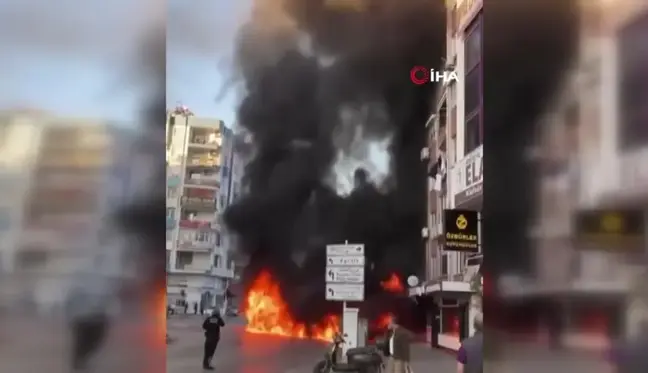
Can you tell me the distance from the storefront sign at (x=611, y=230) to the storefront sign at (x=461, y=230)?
243 mm

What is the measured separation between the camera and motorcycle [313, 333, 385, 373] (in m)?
1.23

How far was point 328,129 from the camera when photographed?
128 centimetres

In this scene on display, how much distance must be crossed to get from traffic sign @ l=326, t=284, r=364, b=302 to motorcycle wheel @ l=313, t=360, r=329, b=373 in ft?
0.44

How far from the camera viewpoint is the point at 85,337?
53.8 inches

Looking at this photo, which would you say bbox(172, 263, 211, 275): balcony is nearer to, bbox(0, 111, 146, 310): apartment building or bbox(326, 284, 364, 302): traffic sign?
bbox(0, 111, 146, 310): apartment building

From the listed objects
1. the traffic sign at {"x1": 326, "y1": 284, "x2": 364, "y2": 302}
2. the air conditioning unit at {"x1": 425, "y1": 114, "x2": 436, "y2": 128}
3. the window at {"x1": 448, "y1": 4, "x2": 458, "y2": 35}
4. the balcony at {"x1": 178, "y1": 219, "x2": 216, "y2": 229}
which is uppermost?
the window at {"x1": 448, "y1": 4, "x2": 458, "y2": 35}

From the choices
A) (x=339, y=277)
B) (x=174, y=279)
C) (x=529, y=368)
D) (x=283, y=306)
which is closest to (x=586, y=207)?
(x=529, y=368)

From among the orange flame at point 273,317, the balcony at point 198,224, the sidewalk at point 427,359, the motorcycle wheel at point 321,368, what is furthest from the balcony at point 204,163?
the sidewalk at point 427,359

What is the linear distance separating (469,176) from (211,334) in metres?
0.65

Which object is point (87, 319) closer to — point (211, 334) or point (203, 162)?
point (211, 334)

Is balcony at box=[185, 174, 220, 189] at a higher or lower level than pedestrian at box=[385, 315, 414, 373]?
higher

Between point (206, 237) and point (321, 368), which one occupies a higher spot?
point (206, 237)

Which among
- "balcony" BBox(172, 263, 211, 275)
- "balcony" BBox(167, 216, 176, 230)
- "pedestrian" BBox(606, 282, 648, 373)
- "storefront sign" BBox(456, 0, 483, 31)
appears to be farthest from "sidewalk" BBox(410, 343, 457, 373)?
"storefront sign" BBox(456, 0, 483, 31)

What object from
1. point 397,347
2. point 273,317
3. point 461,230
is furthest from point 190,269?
point 461,230
